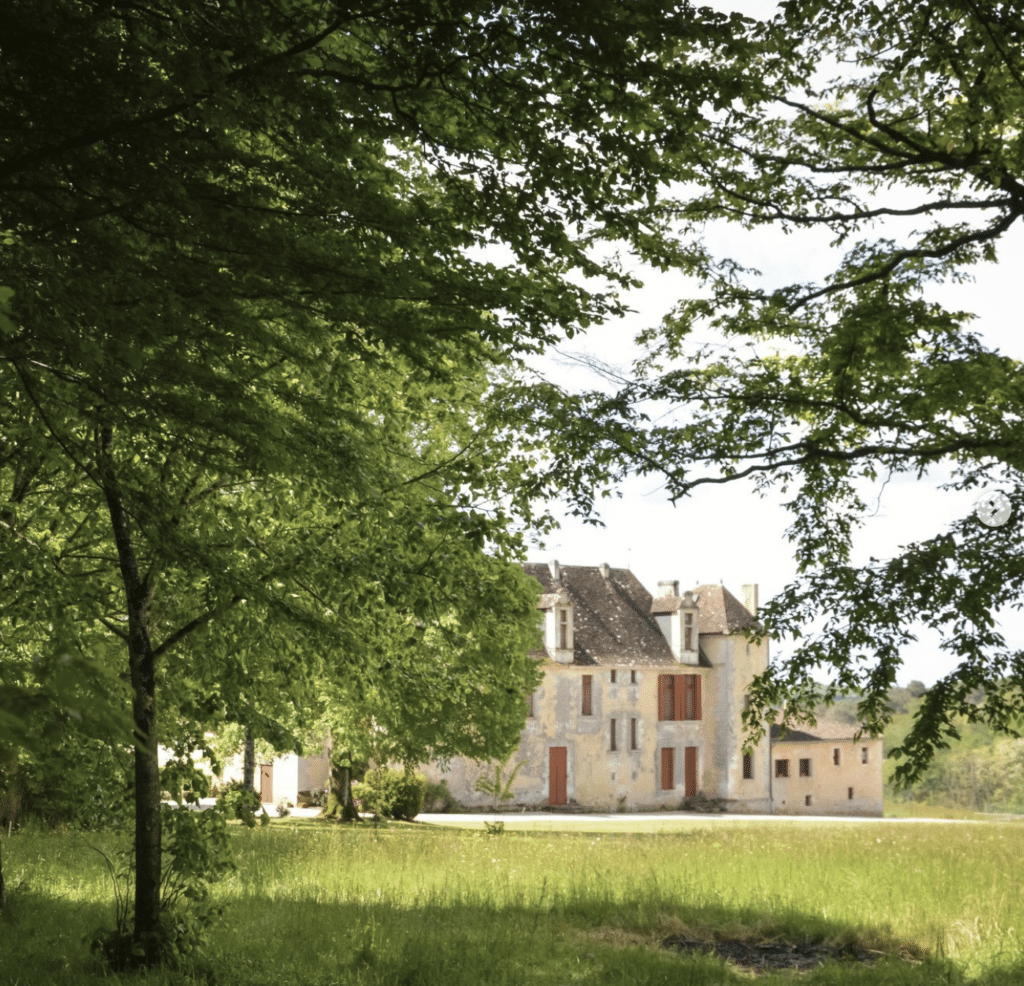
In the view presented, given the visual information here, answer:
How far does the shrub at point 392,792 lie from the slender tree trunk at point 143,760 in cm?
2267

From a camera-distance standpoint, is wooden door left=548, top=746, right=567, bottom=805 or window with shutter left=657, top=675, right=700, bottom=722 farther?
window with shutter left=657, top=675, right=700, bottom=722

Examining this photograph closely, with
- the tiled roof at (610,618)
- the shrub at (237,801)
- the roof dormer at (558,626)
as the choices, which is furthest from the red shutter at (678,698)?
the shrub at (237,801)

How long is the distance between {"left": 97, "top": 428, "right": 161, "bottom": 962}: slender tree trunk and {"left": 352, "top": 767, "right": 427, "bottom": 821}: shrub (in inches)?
893

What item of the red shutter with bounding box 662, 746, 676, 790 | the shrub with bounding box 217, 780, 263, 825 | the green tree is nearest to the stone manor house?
the red shutter with bounding box 662, 746, 676, 790

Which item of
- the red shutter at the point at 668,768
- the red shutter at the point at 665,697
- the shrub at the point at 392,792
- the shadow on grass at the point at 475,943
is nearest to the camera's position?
the shadow on grass at the point at 475,943

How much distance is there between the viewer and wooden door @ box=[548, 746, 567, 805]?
41.8 m

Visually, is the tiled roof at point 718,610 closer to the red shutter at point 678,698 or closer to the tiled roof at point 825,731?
the red shutter at point 678,698

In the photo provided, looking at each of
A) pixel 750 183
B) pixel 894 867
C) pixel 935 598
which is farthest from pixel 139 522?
pixel 894 867

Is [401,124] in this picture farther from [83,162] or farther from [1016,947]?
[1016,947]

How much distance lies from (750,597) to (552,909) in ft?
125

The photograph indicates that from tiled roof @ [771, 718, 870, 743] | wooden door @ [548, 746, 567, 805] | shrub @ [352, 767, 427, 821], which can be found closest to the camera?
shrub @ [352, 767, 427, 821]

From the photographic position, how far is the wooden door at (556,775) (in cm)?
4184

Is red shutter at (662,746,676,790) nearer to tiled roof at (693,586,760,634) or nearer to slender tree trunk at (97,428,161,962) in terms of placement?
tiled roof at (693,586,760,634)

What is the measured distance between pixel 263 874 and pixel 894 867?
8052 millimetres
